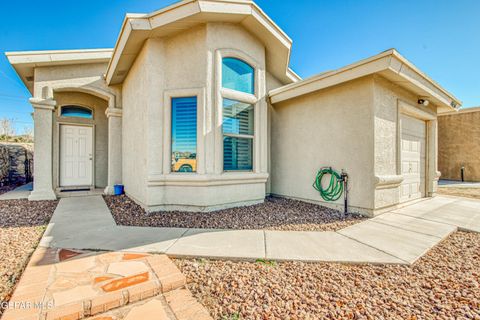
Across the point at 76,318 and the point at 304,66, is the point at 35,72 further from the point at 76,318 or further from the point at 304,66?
the point at 304,66

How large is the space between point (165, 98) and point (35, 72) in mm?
4708

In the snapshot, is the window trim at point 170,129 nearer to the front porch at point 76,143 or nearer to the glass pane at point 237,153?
the glass pane at point 237,153

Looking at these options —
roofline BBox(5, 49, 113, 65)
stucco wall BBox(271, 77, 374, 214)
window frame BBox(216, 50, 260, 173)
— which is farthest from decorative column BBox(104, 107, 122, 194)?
stucco wall BBox(271, 77, 374, 214)

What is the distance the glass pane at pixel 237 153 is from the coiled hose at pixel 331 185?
179cm

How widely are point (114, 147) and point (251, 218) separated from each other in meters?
5.68

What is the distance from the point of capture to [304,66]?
11594mm

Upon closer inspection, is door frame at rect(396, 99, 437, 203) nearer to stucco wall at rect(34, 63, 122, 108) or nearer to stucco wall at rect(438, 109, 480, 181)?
stucco wall at rect(438, 109, 480, 181)

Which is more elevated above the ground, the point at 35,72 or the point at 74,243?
the point at 35,72

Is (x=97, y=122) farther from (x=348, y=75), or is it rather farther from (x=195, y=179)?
(x=348, y=75)

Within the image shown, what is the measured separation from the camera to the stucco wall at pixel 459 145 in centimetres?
1155

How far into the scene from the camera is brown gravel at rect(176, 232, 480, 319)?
6.13 feet

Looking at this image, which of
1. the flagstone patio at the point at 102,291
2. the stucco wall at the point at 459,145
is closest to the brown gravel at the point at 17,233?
the flagstone patio at the point at 102,291

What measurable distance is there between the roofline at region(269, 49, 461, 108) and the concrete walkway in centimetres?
307

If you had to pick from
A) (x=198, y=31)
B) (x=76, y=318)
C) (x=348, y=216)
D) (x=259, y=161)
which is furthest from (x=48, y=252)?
(x=348, y=216)
